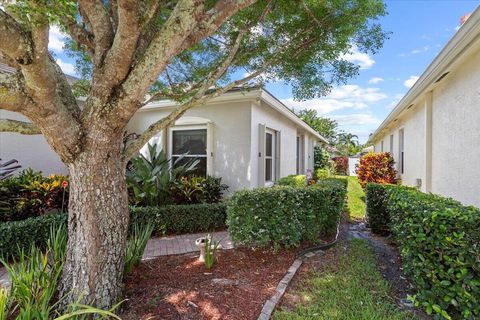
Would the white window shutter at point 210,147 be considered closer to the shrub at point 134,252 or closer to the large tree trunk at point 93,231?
the shrub at point 134,252

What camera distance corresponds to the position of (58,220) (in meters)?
4.96

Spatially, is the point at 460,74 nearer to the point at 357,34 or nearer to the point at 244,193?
the point at 357,34

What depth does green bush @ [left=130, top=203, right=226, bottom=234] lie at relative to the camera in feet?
19.5

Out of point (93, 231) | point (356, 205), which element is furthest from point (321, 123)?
point (93, 231)

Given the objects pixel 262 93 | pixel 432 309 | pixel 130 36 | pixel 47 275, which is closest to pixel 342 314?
pixel 432 309

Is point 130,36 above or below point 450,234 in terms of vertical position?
above

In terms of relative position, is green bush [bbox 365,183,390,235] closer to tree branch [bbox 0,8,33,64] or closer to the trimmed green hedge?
the trimmed green hedge

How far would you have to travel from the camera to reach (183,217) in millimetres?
6250

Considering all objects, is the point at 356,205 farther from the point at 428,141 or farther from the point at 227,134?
the point at 227,134

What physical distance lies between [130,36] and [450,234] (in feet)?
12.1

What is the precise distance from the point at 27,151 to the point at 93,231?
6391 millimetres

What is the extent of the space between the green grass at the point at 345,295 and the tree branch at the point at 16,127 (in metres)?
Answer: 3.25

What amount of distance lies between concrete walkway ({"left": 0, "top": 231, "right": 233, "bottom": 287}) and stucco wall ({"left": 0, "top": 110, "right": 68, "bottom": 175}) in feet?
12.7

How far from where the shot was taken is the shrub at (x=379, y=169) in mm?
10711
